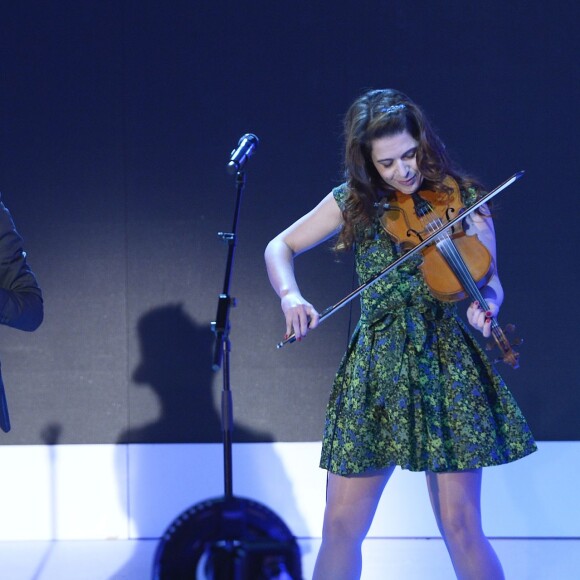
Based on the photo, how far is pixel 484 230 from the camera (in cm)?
224

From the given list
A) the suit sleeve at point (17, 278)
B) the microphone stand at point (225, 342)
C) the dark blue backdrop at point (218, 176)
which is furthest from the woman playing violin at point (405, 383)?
the dark blue backdrop at point (218, 176)

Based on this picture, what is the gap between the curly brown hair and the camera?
2.23m

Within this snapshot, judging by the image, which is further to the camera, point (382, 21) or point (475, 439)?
point (382, 21)

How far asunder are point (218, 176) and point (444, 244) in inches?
68.8

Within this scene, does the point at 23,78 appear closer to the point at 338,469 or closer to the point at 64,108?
the point at 64,108

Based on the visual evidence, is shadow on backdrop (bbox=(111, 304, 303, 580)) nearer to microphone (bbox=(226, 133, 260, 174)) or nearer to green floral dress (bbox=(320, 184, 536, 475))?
microphone (bbox=(226, 133, 260, 174))

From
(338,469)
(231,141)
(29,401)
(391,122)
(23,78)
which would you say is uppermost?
(23,78)

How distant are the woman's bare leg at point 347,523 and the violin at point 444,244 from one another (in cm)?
46

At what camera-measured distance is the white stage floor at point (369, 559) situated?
11.0 ft

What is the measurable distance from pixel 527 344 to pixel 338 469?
172cm

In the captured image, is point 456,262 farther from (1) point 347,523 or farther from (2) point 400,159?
(1) point 347,523

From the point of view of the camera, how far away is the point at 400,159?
2223mm

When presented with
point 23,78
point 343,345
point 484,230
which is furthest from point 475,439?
point 23,78

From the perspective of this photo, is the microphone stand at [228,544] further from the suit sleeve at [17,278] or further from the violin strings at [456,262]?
the suit sleeve at [17,278]
